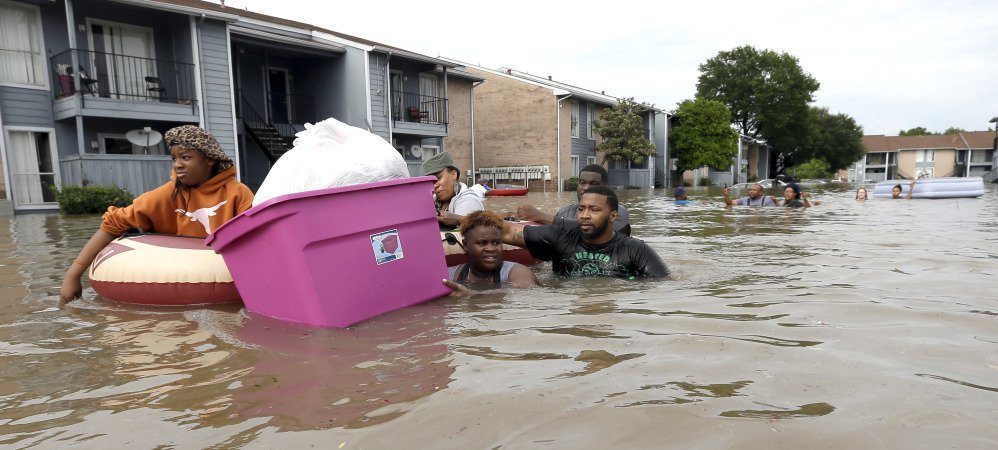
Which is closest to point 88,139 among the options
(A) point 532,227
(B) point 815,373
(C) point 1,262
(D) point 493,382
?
(C) point 1,262

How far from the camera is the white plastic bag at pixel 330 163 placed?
139 inches

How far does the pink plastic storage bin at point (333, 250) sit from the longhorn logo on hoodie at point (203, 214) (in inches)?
26.1

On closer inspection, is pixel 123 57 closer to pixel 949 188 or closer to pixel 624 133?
pixel 624 133

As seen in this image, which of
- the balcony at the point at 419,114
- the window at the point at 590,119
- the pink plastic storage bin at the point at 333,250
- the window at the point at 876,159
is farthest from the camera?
the window at the point at 876,159

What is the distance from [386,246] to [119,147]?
14.6 meters

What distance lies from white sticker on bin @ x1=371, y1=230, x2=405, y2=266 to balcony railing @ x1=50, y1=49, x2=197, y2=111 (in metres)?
12.8

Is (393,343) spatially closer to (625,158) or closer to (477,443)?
(477,443)

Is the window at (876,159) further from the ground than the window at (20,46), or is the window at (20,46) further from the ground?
the window at (20,46)

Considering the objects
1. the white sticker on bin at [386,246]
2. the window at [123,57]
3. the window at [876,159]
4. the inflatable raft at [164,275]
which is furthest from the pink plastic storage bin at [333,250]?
the window at [876,159]

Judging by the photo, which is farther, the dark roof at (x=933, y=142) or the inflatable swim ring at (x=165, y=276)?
the dark roof at (x=933, y=142)

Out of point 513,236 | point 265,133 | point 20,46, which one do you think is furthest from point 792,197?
point 20,46

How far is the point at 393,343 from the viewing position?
3.08m

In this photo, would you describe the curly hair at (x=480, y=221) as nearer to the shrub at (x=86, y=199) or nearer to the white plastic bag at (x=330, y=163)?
the white plastic bag at (x=330, y=163)

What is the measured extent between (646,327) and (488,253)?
5.70ft
